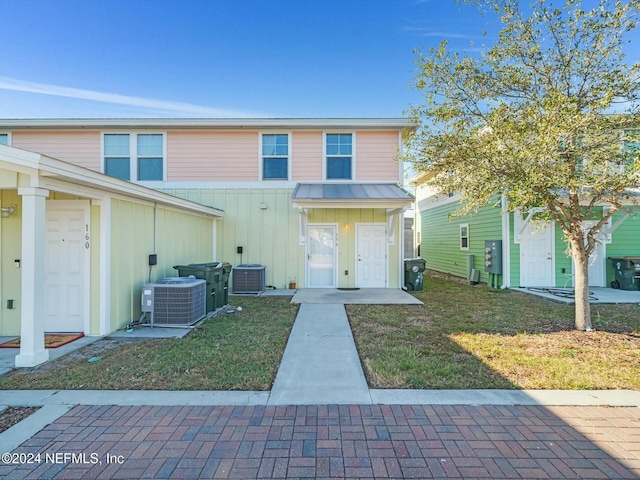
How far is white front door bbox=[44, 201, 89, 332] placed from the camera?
5137mm

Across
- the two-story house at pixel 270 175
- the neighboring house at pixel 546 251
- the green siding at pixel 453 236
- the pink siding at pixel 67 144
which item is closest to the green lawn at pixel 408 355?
the two-story house at pixel 270 175

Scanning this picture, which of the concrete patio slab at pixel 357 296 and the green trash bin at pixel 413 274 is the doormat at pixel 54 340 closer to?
the concrete patio slab at pixel 357 296

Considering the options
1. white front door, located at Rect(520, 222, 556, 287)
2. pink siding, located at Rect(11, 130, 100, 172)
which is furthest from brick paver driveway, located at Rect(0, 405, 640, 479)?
pink siding, located at Rect(11, 130, 100, 172)

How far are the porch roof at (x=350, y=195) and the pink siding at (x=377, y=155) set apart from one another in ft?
1.06

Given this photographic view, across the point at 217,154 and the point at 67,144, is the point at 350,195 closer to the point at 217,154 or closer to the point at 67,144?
the point at 217,154

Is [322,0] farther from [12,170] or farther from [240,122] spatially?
[12,170]

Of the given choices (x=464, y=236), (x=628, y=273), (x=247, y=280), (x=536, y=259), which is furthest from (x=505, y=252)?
(x=247, y=280)

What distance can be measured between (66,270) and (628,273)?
14.5 m

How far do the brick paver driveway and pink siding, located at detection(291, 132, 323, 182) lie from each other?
7.87 meters

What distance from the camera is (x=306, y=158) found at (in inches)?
388

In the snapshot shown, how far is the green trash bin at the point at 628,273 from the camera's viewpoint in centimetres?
936

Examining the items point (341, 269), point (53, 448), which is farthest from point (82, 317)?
point (341, 269)

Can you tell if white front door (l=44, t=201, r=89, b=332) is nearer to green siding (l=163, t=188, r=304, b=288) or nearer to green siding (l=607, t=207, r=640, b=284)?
green siding (l=163, t=188, r=304, b=288)

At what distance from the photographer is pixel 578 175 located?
478cm
